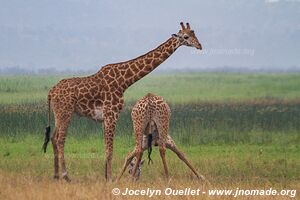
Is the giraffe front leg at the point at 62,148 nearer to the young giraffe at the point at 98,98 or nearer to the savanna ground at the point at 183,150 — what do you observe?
the young giraffe at the point at 98,98

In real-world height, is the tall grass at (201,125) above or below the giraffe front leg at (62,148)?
below

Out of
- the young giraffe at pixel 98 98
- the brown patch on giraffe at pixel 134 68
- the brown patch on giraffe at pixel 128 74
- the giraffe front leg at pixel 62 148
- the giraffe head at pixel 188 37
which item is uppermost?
the giraffe head at pixel 188 37

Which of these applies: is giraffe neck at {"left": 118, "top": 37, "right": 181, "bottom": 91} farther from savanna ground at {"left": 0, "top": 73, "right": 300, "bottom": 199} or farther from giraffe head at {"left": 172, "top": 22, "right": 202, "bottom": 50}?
savanna ground at {"left": 0, "top": 73, "right": 300, "bottom": 199}

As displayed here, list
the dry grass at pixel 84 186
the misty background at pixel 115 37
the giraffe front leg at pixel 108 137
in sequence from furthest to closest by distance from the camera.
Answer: the misty background at pixel 115 37 → the giraffe front leg at pixel 108 137 → the dry grass at pixel 84 186

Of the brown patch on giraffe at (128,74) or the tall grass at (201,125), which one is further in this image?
the tall grass at (201,125)

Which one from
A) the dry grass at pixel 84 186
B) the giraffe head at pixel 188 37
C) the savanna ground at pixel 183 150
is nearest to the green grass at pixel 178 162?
the savanna ground at pixel 183 150

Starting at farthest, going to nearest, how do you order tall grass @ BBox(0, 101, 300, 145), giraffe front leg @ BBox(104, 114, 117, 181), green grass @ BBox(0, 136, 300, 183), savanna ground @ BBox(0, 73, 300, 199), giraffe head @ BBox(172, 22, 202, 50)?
tall grass @ BBox(0, 101, 300, 145)
green grass @ BBox(0, 136, 300, 183)
giraffe head @ BBox(172, 22, 202, 50)
giraffe front leg @ BBox(104, 114, 117, 181)
savanna ground @ BBox(0, 73, 300, 199)

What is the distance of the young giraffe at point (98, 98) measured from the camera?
10.9 m

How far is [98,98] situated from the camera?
11.0 metres

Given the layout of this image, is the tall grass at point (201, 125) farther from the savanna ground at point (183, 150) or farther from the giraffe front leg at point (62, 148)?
the giraffe front leg at point (62, 148)

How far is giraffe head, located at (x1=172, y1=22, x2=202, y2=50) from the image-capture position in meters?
11.0

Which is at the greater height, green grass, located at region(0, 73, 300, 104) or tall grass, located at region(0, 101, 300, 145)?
tall grass, located at region(0, 101, 300, 145)

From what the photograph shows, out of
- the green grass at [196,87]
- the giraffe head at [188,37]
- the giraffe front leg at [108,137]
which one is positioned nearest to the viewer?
the giraffe front leg at [108,137]

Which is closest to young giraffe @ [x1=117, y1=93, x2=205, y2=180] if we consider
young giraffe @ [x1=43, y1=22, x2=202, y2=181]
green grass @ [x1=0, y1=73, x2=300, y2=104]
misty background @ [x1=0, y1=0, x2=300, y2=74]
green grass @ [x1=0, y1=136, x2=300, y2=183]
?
young giraffe @ [x1=43, y1=22, x2=202, y2=181]
